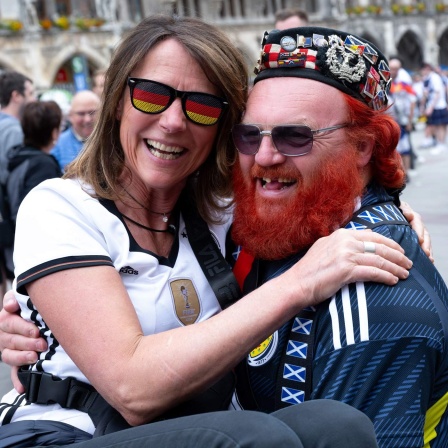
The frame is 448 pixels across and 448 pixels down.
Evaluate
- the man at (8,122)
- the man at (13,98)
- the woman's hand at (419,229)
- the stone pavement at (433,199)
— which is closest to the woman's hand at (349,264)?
the woman's hand at (419,229)

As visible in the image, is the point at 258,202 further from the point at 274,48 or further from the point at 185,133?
the point at 274,48

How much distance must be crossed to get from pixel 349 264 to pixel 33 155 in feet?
13.2

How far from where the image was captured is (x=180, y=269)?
235cm

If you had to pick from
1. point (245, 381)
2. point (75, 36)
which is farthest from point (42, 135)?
point (75, 36)

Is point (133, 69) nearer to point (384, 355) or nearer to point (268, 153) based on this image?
point (268, 153)

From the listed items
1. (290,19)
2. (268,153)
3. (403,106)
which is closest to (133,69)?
(268,153)

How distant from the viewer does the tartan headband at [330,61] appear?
2.22 meters

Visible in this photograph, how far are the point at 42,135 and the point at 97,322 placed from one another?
3992mm

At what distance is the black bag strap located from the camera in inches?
92.1

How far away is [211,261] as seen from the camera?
7.90ft

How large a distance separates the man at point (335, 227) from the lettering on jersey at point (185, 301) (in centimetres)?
17

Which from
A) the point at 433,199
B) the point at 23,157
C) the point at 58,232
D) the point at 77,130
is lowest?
the point at 433,199

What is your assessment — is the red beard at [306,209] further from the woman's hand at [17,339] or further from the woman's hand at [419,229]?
the woman's hand at [17,339]

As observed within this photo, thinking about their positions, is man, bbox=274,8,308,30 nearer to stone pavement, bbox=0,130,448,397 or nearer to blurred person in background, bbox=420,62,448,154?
stone pavement, bbox=0,130,448,397
